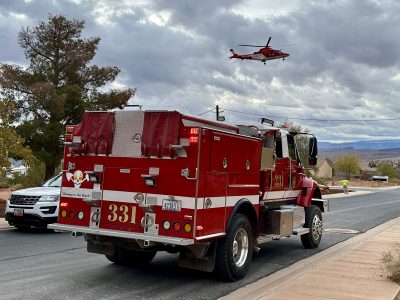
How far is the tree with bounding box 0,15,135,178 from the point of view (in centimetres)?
2250

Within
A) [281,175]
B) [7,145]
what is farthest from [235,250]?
[7,145]

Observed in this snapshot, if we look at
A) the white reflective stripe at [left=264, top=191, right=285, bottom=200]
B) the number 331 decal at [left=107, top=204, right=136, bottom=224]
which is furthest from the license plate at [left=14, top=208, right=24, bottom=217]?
the white reflective stripe at [left=264, top=191, right=285, bottom=200]

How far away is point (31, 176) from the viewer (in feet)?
99.4

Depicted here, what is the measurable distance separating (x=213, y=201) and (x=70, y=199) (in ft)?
7.44

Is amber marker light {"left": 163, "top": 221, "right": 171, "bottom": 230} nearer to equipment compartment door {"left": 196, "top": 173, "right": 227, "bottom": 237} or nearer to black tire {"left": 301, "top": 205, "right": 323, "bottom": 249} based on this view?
equipment compartment door {"left": 196, "top": 173, "right": 227, "bottom": 237}

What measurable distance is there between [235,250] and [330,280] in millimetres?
1505

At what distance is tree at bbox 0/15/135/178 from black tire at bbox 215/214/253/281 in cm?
1535

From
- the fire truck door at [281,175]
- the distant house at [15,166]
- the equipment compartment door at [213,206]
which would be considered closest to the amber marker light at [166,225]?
the equipment compartment door at [213,206]

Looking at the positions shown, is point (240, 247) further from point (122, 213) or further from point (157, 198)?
point (122, 213)

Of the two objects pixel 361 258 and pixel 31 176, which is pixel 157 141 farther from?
pixel 31 176

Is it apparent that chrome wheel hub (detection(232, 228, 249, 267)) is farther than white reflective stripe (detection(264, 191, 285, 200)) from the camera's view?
No

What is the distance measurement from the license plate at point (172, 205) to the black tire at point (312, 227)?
524 centimetres

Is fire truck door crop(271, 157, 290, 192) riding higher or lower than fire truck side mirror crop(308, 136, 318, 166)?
lower

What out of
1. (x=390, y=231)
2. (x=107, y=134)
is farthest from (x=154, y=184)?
(x=390, y=231)
